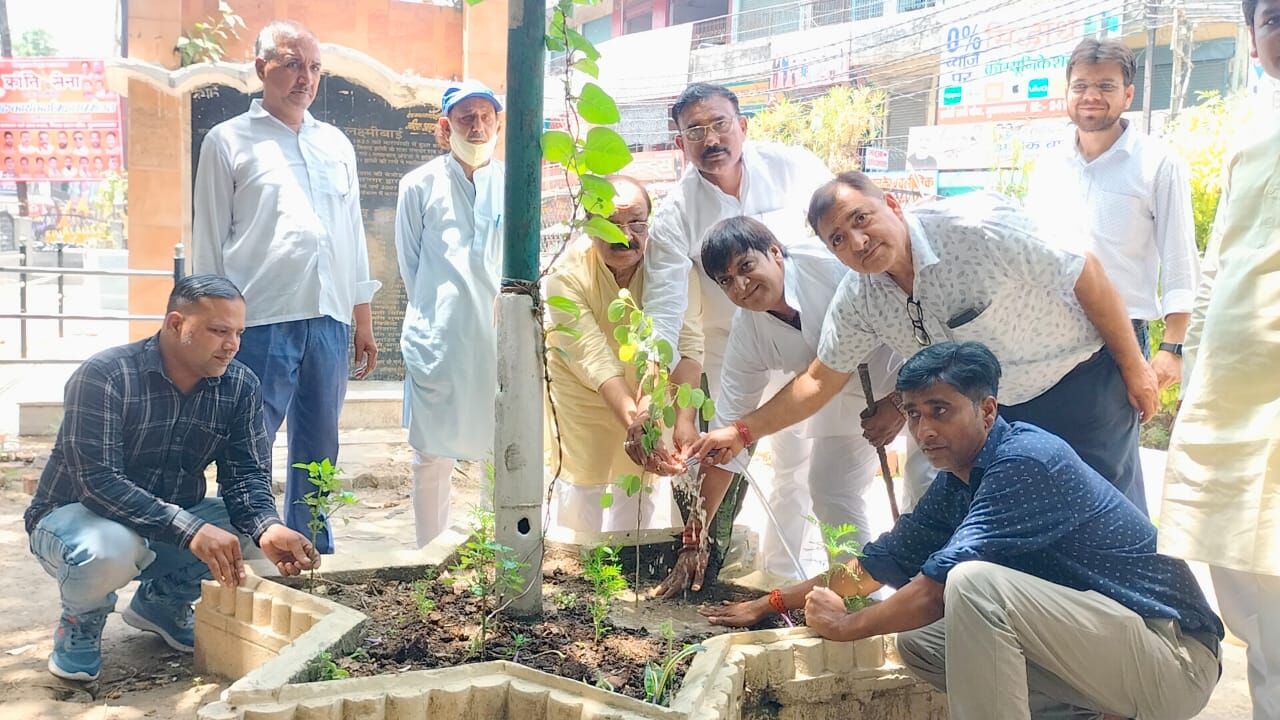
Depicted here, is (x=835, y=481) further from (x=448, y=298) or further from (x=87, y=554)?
(x=87, y=554)

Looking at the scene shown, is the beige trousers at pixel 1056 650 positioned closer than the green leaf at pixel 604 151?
Yes

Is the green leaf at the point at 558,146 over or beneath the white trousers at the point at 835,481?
over

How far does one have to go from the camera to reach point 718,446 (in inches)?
112

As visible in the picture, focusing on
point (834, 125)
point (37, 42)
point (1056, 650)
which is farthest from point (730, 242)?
point (37, 42)

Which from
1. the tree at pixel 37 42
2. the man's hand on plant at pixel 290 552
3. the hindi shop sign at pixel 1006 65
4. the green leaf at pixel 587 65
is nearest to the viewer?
the green leaf at pixel 587 65

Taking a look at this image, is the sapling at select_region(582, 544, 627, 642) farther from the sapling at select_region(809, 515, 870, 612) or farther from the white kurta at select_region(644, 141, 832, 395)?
the white kurta at select_region(644, 141, 832, 395)

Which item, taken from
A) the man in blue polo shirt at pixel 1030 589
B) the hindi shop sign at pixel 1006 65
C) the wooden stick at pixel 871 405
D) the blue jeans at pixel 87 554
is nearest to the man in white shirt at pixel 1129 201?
the wooden stick at pixel 871 405

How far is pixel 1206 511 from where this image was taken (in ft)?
6.87

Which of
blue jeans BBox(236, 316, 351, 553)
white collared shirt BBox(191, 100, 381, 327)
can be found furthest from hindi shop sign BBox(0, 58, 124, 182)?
blue jeans BBox(236, 316, 351, 553)

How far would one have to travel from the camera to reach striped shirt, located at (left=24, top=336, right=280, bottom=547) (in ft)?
9.14

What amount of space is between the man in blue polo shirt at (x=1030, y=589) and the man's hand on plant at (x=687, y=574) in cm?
63

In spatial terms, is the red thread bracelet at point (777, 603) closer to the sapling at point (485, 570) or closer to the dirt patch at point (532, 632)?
the dirt patch at point (532, 632)

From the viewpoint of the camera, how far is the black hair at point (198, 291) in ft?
9.30

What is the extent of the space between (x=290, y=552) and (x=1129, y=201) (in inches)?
104
